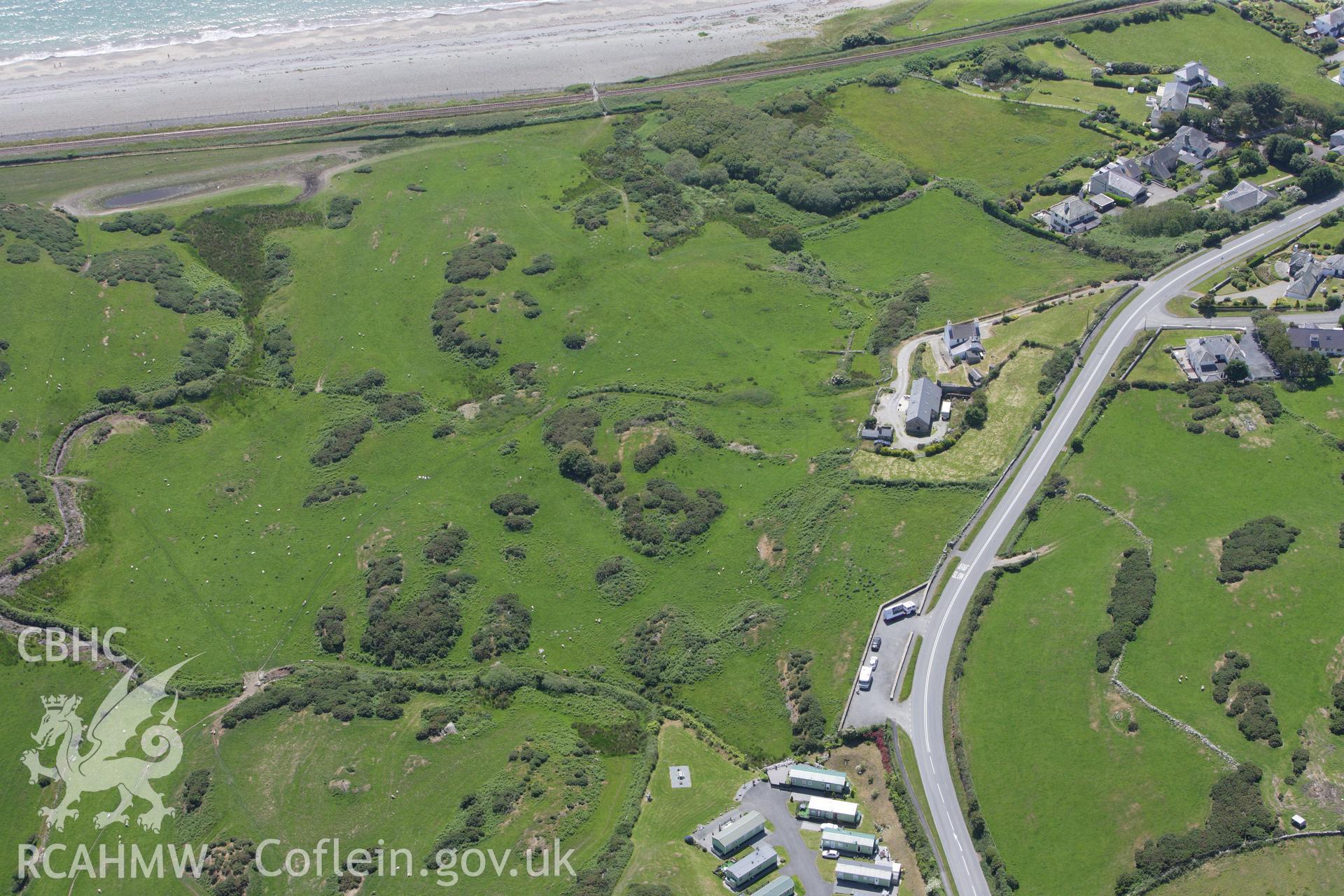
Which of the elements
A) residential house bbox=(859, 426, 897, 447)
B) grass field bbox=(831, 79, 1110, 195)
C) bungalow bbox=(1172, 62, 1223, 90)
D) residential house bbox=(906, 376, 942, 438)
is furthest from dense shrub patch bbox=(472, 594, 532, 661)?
bungalow bbox=(1172, 62, 1223, 90)

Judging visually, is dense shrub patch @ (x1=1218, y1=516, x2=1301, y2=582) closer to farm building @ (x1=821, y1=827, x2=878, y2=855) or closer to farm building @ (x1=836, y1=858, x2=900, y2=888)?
farm building @ (x1=821, y1=827, x2=878, y2=855)

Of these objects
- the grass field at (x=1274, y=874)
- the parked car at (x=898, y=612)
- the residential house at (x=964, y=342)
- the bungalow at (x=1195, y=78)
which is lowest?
the grass field at (x=1274, y=874)

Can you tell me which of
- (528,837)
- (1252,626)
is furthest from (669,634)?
(1252,626)

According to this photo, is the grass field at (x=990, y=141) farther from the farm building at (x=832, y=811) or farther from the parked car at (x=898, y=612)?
the farm building at (x=832, y=811)

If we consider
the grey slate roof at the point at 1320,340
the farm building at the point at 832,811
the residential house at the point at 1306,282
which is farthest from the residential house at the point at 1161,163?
the farm building at the point at 832,811

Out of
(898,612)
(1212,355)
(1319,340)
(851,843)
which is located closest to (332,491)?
(898,612)

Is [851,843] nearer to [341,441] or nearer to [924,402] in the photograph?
[924,402]
